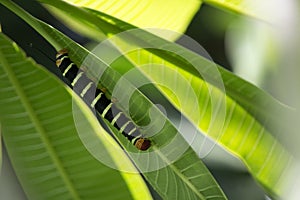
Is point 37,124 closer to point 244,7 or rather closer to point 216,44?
point 244,7

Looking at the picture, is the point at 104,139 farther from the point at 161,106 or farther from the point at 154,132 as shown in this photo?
the point at 161,106

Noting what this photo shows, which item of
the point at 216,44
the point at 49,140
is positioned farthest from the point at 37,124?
the point at 216,44

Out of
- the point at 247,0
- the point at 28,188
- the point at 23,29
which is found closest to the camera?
the point at 28,188

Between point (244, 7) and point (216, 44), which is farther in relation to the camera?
point (216, 44)

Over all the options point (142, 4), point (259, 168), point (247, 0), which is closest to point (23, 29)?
point (142, 4)

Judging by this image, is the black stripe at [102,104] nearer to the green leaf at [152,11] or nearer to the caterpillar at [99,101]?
the caterpillar at [99,101]

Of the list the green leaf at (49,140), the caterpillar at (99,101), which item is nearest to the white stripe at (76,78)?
the caterpillar at (99,101)

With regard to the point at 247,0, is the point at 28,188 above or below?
below
